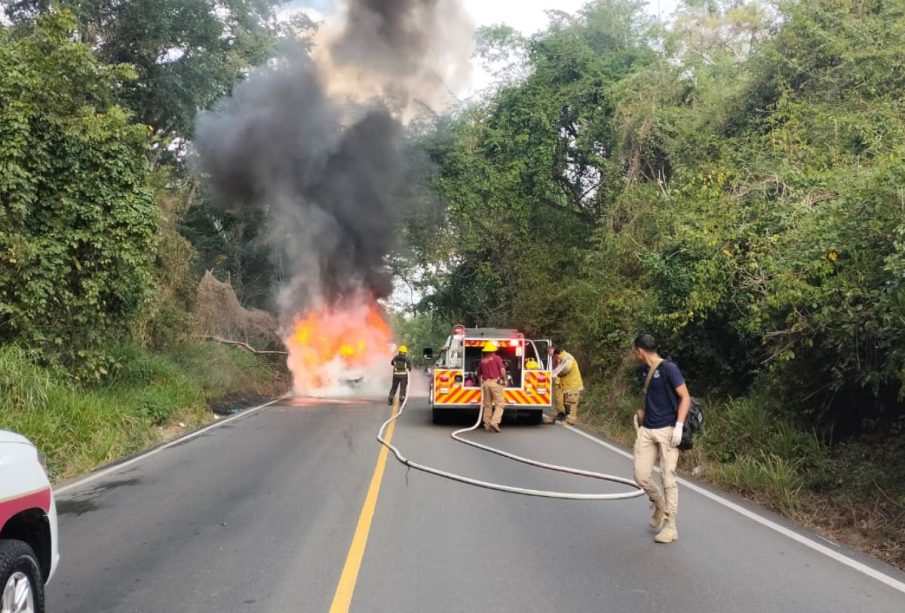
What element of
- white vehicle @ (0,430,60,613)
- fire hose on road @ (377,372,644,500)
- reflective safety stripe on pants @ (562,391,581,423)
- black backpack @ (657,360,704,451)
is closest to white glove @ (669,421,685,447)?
black backpack @ (657,360,704,451)

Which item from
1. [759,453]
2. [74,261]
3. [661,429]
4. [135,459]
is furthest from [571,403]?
[661,429]

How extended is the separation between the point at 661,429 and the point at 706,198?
758 centimetres

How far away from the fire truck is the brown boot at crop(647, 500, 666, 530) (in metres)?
8.36

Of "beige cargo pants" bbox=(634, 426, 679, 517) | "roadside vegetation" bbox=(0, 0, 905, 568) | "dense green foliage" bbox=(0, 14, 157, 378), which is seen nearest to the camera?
"beige cargo pants" bbox=(634, 426, 679, 517)

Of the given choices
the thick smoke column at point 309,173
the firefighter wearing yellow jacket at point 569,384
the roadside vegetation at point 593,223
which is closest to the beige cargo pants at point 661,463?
the roadside vegetation at point 593,223

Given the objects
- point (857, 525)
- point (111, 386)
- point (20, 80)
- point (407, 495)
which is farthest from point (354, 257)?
point (857, 525)

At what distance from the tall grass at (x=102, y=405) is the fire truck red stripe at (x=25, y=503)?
6071 mm

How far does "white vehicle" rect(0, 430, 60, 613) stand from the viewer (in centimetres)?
348

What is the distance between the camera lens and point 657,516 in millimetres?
6578

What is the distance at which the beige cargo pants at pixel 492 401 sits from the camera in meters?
14.3

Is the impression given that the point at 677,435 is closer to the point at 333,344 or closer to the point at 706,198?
the point at 706,198

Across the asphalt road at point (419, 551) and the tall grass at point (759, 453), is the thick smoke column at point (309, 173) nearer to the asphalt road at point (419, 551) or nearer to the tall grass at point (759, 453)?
the asphalt road at point (419, 551)

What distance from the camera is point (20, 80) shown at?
11.4 m

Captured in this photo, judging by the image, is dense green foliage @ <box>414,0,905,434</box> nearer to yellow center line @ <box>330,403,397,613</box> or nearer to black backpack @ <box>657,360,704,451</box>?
black backpack @ <box>657,360,704,451</box>
